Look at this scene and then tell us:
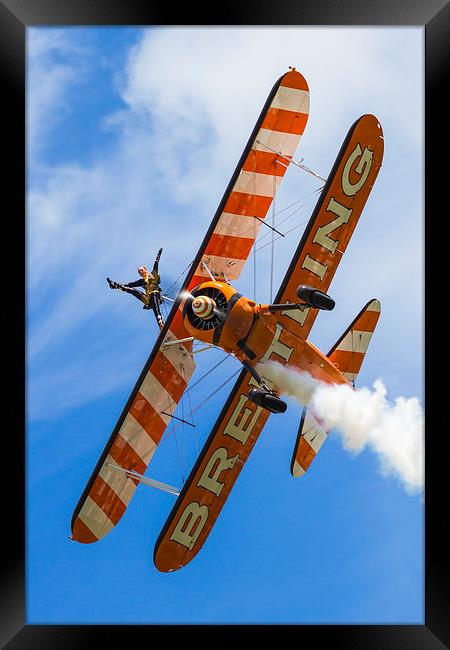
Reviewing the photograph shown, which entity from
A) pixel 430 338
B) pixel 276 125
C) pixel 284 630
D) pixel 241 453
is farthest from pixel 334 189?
pixel 284 630

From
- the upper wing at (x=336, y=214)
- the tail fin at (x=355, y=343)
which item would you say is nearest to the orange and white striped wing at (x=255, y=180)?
the upper wing at (x=336, y=214)

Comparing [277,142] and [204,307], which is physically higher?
[277,142]

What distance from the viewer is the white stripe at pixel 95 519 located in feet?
41.2

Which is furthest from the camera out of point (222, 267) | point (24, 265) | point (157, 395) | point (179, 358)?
point (157, 395)

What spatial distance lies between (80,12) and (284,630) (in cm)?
617

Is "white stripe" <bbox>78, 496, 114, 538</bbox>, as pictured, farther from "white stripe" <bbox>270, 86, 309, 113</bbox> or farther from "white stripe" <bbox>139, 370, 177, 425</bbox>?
"white stripe" <bbox>270, 86, 309, 113</bbox>

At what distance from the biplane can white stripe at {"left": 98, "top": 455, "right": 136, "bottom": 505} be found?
13 millimetres

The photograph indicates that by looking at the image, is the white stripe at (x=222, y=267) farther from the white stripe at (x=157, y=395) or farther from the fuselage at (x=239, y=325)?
the white stripe at (x=157, y=395)

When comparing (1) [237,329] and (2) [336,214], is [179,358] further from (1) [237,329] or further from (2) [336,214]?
(2) [336,214]

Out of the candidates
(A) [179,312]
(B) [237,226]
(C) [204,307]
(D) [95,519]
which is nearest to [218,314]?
(C) [204,307]

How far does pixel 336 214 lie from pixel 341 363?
2.56m

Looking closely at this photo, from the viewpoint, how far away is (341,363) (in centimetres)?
1362

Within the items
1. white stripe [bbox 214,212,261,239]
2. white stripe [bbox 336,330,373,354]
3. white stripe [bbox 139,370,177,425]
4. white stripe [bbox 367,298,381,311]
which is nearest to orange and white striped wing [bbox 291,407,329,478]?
white stripe [bbox 336,330,373,354]

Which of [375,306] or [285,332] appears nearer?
→ [285,332]
